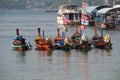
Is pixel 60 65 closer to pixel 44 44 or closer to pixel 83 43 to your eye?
pixel 83 43

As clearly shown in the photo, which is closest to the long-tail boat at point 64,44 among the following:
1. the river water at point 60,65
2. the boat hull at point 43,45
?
the river water at point 60,65

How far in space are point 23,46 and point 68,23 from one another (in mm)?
64622

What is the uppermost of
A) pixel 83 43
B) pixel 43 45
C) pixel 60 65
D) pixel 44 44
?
pixel 83 43

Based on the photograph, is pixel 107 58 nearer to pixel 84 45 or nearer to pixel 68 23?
pixel 84 45

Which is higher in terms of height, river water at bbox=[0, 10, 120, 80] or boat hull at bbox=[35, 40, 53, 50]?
boat hull at bbox=[35, 40, 53, 50]

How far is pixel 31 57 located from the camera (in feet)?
210

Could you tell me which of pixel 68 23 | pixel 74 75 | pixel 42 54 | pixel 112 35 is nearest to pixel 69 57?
pixel 42 54

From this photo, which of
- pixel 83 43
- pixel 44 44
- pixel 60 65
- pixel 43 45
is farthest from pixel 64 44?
pixel 60 65

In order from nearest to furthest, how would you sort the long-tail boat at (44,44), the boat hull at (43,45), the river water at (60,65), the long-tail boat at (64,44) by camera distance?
1. the river water at (60,65)
2. the long-tail boat at (64,44)
3. the long-tail boat at (44,44)
4. the boat hull at (43,45)

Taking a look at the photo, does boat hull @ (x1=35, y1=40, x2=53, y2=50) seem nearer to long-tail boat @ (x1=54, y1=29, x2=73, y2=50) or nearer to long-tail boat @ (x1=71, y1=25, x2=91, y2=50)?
long-tail boat @ (x1=54, y1=29, x2=73, y2=50)

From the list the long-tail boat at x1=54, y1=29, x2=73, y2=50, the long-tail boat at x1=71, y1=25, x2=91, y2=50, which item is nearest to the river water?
the long-tail boat at x1=54, y1=29, x2=73, y2=50

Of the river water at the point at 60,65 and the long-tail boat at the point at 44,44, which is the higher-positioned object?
the long-tail boat at the point at 44,44

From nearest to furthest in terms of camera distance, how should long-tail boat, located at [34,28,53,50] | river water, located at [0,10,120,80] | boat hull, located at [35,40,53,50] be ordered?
river water, located at [0,10,120,80] → long-tail boat, located at [34,28,53,50] → boat hull, located at [35,40,53,50]

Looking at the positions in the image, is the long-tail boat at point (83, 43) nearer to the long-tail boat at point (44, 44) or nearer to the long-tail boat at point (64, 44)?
the long-tail boat at point (64, 44)
